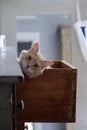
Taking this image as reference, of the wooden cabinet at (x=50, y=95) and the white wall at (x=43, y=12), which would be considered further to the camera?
the white wall at (x=43, y=12)

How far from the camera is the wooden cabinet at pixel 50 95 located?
124cm

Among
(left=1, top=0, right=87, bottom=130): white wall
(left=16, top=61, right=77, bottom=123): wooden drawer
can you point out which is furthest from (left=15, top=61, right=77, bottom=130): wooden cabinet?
(left=1, top=0, right=87, bottom=130): white wall

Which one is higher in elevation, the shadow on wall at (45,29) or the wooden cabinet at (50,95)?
the shadow on wall at (45,29)

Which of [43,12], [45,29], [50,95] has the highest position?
[43,12]

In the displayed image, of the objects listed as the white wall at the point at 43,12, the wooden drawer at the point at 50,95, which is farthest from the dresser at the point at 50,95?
the white wall at the point at 43,12

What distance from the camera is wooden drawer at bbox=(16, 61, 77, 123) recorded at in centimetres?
124

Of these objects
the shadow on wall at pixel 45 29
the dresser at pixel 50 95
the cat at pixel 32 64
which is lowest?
the dresser at pixel 50 95

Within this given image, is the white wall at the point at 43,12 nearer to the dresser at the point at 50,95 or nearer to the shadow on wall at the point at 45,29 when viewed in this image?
the shadow on wall at the point at 45,29

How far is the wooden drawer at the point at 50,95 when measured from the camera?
1.24m

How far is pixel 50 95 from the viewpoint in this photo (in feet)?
4.10

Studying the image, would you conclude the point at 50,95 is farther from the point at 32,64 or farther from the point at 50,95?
the point at 32,64

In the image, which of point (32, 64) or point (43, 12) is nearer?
point (32, 64)

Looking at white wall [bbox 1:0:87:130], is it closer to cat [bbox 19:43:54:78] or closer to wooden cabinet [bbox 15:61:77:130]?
cat [bbox 19:43:54:78]

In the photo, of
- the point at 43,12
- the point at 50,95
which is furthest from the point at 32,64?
the point at 43,12
